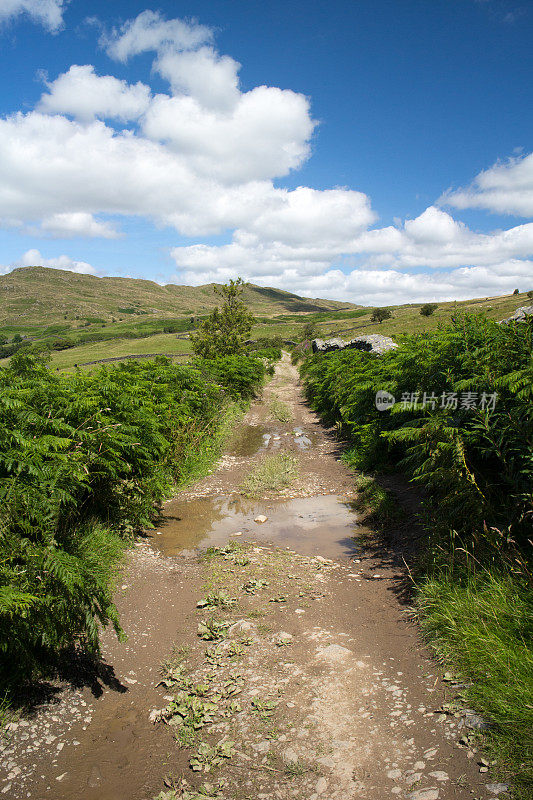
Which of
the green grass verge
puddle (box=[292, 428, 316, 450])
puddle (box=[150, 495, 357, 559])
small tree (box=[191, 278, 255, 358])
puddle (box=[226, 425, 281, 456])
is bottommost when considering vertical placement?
puddle (box=[150, 495, 357, 559])

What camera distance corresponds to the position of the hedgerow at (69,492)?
317 centimetres

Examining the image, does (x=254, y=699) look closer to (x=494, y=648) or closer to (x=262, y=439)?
(x=494, y=648)

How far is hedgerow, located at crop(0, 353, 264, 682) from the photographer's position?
10.4 ft

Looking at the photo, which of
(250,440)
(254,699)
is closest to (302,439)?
(250,440)

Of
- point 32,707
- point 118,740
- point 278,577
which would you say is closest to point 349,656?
point 278,577

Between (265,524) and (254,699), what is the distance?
417 cm

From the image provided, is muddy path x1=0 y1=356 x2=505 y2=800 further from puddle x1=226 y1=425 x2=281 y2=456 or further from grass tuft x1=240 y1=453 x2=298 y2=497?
puddle x1=226 y1=425 x2=281 y2=456

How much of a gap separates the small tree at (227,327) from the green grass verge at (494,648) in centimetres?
2468

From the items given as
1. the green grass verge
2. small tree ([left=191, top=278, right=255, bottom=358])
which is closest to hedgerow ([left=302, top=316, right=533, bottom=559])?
the green grass verge

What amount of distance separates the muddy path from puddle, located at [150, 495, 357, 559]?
1.09 ft

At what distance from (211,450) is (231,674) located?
323 inches

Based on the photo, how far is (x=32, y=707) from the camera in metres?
3.19

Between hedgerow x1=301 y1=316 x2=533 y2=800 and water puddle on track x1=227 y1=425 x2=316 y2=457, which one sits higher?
hedgerow x1=301 y1=316 x2=533 y2=800

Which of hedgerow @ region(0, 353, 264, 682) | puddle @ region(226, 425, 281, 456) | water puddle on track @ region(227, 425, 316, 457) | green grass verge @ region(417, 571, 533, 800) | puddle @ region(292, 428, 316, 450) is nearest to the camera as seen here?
green grass verge @ region(417, 571, 533, 800)
